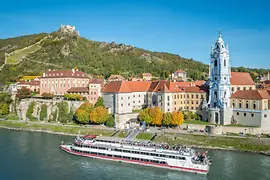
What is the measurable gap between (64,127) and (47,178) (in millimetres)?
26843

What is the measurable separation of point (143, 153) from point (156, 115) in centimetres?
1592

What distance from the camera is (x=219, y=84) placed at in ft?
187

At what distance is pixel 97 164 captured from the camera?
41.8m

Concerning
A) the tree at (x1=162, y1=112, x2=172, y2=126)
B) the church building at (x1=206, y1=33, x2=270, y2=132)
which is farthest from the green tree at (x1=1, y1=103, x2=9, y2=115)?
the church building at (x1=206, y1=33, x2=270, y2=132)

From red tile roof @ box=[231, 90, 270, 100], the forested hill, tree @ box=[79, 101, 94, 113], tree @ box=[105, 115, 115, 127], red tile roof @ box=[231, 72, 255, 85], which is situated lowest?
tree @ box=[105, 115, 115, 127]

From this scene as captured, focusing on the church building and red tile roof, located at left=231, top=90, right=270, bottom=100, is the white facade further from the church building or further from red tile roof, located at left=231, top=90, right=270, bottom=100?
red tile roof, located at left=231, top=90, right=270, bottom=100

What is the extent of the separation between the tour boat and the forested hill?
56.9 metres

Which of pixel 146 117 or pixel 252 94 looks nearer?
pixel 252 94

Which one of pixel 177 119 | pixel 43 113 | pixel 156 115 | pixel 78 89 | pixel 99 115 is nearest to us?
pixel 177 119

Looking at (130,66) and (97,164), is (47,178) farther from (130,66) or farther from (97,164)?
(130,66)

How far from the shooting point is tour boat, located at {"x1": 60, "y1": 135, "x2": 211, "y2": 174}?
39.1 m

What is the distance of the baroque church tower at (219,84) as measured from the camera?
183 ft

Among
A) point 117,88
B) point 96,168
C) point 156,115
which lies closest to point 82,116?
point 117,88

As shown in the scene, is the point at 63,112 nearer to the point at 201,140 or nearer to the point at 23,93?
the point at 23,93
